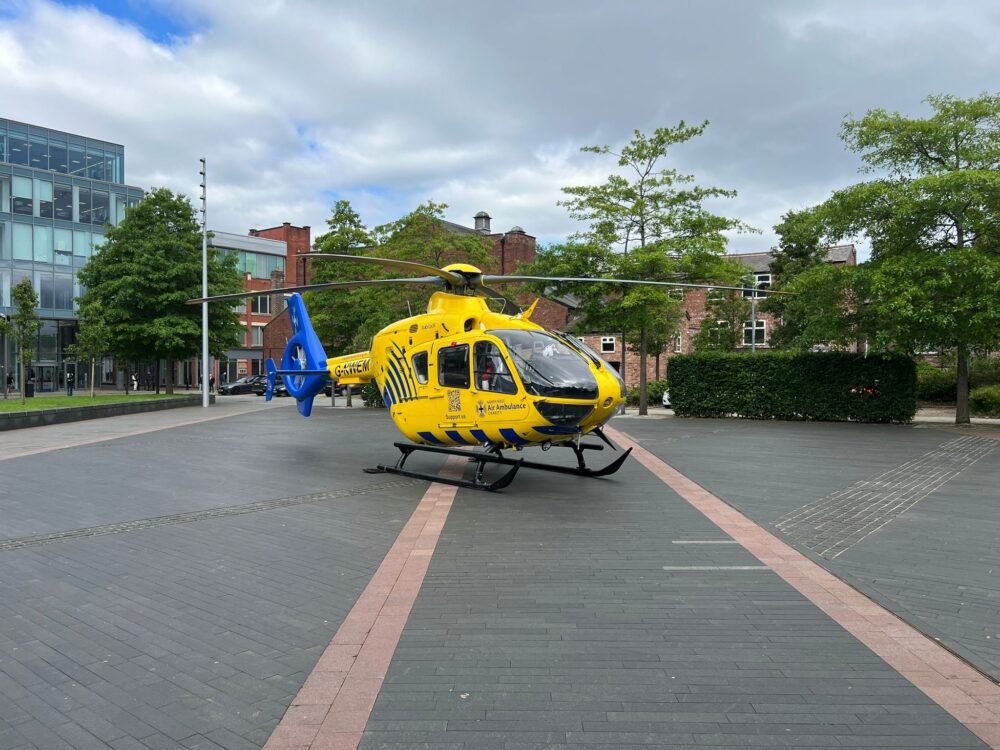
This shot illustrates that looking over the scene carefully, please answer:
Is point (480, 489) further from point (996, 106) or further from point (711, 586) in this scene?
point (996, 106)

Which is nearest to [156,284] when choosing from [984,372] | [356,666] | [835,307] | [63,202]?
[63,202]

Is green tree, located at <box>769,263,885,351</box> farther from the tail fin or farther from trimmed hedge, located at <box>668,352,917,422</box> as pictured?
the tail fin

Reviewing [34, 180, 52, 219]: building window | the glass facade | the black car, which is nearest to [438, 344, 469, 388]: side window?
Answer: the black car

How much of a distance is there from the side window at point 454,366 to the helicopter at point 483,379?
16mm

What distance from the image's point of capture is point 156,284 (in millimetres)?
31922

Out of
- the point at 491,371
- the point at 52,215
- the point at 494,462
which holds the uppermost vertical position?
the point at 52,215

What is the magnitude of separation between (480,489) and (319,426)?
12.5m

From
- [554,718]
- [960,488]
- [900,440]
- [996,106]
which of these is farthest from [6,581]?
[996,106]

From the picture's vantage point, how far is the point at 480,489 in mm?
10188

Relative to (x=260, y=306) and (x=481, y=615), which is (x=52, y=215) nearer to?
(x=260, y=306)

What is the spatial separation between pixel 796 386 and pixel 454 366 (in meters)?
17.4

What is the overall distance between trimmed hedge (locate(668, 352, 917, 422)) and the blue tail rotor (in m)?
15.0

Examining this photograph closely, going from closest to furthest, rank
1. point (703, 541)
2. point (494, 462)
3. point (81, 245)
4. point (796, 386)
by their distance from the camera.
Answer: point (703, 541)
point (494, 462)
point (796, 386)
point (81, 245)

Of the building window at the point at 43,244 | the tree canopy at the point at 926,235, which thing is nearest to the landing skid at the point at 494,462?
the tree canopy at the point at 926,235
